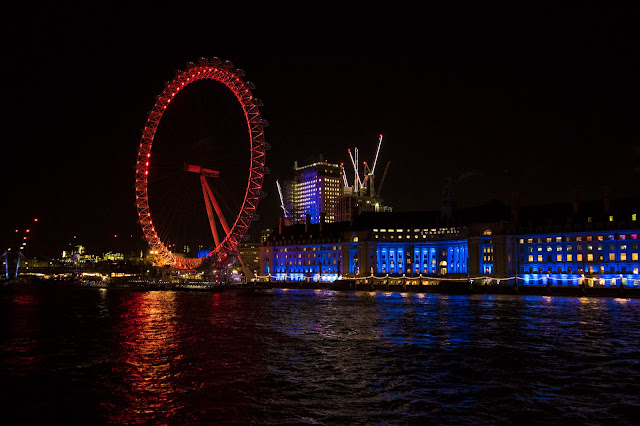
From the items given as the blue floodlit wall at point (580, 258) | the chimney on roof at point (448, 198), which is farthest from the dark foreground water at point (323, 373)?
the chimney on roof at point (448, 198)

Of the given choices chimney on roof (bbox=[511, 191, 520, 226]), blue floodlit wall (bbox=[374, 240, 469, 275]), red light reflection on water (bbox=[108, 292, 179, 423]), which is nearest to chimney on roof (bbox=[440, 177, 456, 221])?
blue floodlit wall (bbox=[374, 240, 469, 275])

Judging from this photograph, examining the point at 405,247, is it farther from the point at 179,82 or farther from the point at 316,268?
the point at 179,82

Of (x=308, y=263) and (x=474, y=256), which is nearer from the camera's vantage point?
(x=474, y=256)

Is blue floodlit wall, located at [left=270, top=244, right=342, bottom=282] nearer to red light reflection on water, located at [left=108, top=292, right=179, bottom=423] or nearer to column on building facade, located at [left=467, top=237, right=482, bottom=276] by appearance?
column on building facade, located at [left=467, top=237, right=482, bottom=276]

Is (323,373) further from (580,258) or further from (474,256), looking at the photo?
(474,256)

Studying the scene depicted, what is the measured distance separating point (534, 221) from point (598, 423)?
12107 centimetres

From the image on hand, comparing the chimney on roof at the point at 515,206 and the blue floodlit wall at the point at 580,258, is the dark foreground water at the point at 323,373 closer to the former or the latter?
the blue floodlit wall at the point at 580,258

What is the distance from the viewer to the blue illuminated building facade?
119375 millimetres

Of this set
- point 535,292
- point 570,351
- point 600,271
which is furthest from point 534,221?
point 570,351

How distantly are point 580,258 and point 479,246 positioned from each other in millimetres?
23851

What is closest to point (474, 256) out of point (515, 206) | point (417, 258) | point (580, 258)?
point (515, 206)

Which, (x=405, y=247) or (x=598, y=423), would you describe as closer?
(x=598, y=423)

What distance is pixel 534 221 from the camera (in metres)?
135

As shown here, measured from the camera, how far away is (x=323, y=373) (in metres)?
27.8
